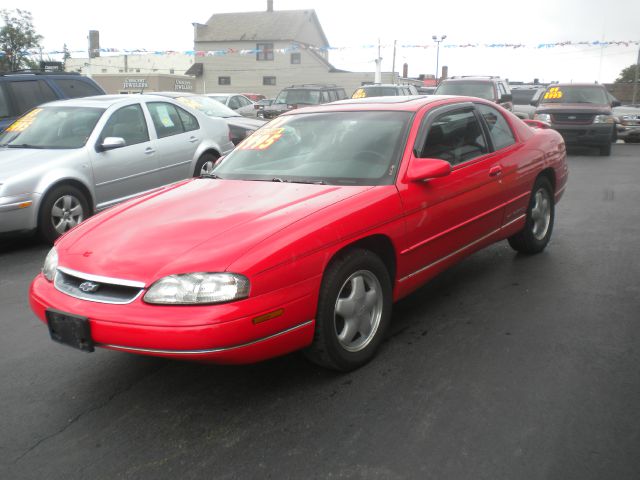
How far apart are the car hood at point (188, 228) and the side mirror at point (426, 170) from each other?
1.17 ft

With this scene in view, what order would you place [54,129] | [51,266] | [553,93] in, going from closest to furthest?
[51,266] < [54,129] < [553,93]

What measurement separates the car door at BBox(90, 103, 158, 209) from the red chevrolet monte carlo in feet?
10.2

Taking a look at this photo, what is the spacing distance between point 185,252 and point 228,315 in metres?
0.42

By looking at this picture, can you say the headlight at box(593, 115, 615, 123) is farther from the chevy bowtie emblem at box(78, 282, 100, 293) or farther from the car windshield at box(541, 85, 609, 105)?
the chevy bowtie emblem at box(78, 282, 100, 293)

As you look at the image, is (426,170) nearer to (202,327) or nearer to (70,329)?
(202,327)

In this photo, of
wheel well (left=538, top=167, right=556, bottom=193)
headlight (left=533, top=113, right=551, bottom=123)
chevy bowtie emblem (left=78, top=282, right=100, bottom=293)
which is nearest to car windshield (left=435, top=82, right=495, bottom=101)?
headlight (left=533, top=113, right=551, bottom=123)

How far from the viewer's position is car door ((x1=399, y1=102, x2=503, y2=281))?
400cm

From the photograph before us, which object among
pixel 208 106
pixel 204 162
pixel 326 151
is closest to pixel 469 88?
pixel 208 106

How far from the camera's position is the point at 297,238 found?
3199 millimetres

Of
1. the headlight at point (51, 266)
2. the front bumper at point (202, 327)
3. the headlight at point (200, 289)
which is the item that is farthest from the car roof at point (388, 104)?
the headlight at point (51, 266)

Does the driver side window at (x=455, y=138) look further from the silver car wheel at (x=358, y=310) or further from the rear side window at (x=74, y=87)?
the rear side window at (x=74, y=87)

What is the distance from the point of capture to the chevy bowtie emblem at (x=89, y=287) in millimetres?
3195

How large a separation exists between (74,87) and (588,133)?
444 inches

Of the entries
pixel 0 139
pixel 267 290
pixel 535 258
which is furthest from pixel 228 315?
pixel 0 139
